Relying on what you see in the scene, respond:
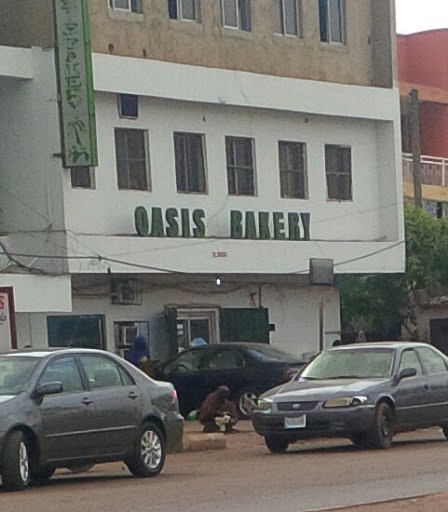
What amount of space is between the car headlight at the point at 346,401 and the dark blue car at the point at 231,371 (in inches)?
321

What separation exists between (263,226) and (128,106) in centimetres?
449

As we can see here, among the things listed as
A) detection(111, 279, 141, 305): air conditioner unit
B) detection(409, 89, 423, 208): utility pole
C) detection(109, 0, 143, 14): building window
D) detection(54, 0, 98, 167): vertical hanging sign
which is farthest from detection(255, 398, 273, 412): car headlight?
detection(409, 89, 423, 208): utility pole

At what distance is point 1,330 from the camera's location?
2275 cm

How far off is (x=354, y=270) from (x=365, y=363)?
13.1 metres

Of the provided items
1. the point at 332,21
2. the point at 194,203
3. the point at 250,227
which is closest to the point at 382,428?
the point at 194,203

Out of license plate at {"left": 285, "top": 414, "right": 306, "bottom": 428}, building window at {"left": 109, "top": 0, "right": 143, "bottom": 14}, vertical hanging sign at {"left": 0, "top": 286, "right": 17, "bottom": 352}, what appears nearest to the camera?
license plate at {"left": 285, "top": 414, "right": 306, "bottom": 428}

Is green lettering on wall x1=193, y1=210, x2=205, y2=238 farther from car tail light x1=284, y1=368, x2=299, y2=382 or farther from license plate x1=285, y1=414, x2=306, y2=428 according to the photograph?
license plate x1=285, y1=414, x2=306, y2=428

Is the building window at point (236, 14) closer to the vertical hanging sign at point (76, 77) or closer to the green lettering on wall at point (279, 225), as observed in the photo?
the green lettering on wall at point (279, 225)

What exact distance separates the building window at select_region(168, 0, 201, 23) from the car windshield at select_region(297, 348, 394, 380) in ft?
37.8

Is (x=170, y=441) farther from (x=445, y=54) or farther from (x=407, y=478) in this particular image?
(x=445, y=54)

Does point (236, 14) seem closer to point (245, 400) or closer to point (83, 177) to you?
point (83, 177)

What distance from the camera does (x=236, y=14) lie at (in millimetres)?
33938

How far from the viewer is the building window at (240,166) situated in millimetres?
33594

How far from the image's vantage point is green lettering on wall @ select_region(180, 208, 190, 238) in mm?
32250
